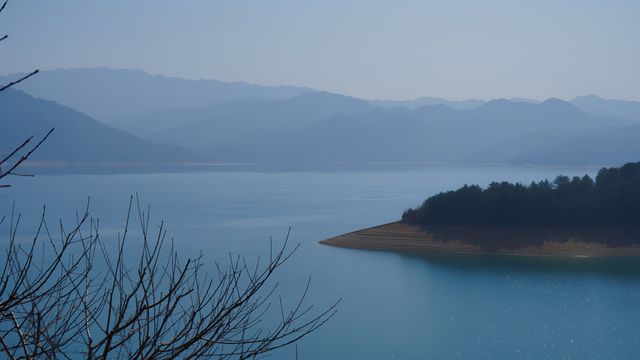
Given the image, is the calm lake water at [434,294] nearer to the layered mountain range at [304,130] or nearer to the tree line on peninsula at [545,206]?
the tree line on peninsula at [545,206]

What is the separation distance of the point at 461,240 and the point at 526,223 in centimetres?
186

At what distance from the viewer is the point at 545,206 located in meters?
19.0

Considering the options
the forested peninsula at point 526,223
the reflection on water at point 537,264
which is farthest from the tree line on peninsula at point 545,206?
the reflection on water at point 537,264

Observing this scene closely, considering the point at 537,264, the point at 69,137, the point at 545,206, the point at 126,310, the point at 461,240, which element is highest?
the point at 69,137

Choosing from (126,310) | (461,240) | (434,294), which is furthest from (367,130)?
(126,310)

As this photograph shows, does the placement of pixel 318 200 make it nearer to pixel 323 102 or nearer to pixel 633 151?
pixel 633 151

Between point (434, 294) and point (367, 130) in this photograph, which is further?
point (367, 130)

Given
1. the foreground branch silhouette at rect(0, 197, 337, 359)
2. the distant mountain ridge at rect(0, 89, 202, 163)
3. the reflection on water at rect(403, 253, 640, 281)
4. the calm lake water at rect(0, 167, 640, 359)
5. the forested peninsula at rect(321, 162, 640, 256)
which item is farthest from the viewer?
the distant mountain ridge at rect(0, 89, 202, 163)

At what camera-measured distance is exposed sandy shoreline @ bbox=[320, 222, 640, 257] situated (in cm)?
1761

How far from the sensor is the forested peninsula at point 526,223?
18062mm

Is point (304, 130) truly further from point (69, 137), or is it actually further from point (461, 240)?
point (461, 240)

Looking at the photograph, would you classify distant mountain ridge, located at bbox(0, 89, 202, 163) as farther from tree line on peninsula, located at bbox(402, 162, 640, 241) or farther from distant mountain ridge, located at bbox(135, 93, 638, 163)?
tree line on peninsula, located at bbox(402, 162, 640, 241)

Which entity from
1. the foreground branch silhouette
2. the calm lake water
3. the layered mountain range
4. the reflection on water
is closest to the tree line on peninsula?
the reflection on water

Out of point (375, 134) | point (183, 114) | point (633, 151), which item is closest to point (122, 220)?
point (633, 151)
